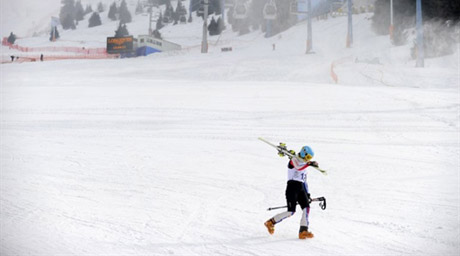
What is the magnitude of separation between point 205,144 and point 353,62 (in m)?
18.4

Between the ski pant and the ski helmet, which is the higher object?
the ski helmet

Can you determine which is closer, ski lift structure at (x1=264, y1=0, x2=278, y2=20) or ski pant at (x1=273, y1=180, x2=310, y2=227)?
ski pant at (x1=273, y1=180, x2=310, y2=227)

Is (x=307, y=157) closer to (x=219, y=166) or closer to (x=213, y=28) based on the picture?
(x=219, y=166)

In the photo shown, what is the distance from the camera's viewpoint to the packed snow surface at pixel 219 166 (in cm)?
576

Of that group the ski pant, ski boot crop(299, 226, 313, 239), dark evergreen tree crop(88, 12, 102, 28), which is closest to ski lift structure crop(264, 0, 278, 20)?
dark evergreen tree crop(88, 12, 102, 28)

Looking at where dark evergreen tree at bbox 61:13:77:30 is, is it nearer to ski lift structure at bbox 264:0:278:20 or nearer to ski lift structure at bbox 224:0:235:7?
ski lift structure at bbox 264:0:278:20

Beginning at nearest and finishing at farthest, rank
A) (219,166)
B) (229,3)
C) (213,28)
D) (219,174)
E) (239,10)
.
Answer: (219,174) → (219,166) → (229,3) → (239,10) → (213,28)

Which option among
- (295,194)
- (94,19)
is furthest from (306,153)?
(94,19)

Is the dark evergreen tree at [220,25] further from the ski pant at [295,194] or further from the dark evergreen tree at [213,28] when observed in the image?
the ski pant at [295,194]

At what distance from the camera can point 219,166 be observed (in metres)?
9.45

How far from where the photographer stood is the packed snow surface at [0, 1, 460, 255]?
5762 millimetres

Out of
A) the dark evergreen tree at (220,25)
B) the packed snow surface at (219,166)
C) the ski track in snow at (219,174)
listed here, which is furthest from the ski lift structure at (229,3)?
the ski track in snow at (219,174)

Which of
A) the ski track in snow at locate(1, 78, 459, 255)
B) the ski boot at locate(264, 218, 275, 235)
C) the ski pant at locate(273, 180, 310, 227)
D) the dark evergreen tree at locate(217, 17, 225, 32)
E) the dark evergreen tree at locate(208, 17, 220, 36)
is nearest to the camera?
the ski pant at locate(273, 180, 310, 227)

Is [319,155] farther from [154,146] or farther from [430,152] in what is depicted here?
[154,146]
